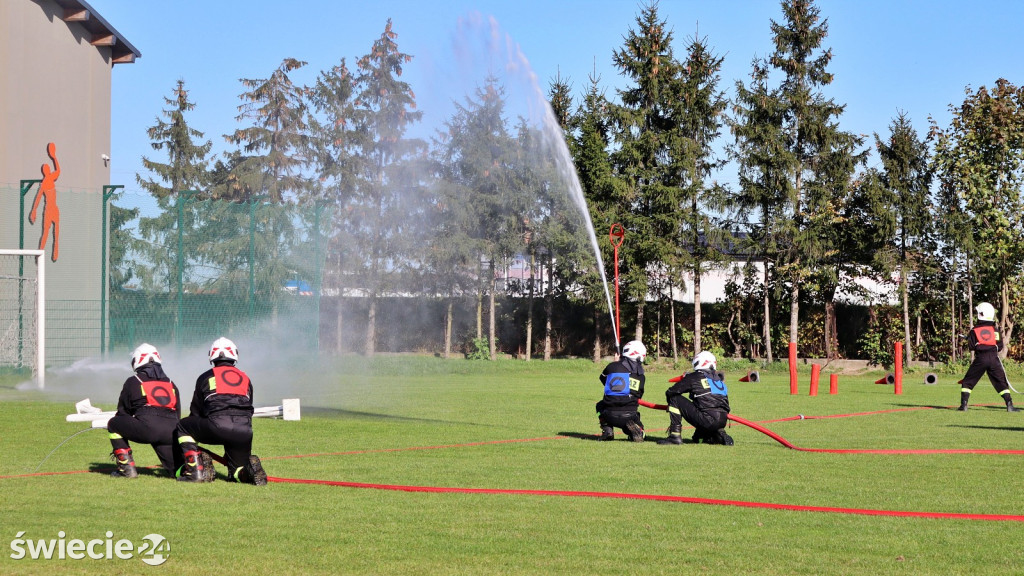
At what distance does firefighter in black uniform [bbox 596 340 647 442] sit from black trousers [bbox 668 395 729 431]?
61cm

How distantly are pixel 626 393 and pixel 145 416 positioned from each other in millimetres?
7025

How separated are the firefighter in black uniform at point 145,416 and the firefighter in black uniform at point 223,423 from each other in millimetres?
418

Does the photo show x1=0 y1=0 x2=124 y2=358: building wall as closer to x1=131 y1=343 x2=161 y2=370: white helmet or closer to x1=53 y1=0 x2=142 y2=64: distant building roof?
x1=53 y1=0 x2=142 y2=64: distant building roof

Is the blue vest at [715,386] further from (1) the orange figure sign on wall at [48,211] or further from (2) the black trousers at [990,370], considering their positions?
(1) the orange figure sign on wall at [48,211]

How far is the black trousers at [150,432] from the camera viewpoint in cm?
1183

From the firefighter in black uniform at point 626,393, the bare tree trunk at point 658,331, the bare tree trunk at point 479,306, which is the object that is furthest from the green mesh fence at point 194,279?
the bare tree trunk at point 658,331

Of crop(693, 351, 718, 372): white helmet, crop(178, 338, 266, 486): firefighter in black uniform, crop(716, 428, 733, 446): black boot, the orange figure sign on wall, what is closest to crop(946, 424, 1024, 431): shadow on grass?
crop(716, 428, 733, 446): black boot

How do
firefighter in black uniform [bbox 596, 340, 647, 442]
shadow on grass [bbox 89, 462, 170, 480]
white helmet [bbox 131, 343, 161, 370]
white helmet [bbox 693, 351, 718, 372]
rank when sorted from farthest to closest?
firefighter in black uniform [bbox 596, 340, 647, 442] → white helmet [bbox 693, 351, 718, 372] → white helmet [bbox 131, 343, 161, 370] → shadow on grass [bbox 89, 462, 170, 480]

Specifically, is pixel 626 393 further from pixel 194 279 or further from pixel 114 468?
pixel 194 279

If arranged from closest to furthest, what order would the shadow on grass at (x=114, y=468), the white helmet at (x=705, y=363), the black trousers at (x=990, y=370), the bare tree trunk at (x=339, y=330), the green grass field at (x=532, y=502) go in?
the green grass field at (x=532, y=502) < the shadow on grass at (x=114, y=468) < the white helmet at (x=705, y=363) < the black trousers at (x=990, y=370) < the bare tree trunk at (x=339, y=330)

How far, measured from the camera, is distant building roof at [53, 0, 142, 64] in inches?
1400

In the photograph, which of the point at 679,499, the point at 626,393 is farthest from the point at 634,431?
the point at 679,499

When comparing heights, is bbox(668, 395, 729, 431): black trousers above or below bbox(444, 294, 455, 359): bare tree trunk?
below

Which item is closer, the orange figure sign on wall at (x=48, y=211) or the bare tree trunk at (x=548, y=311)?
the orange figure sign on wall at (x=48, y=211)
